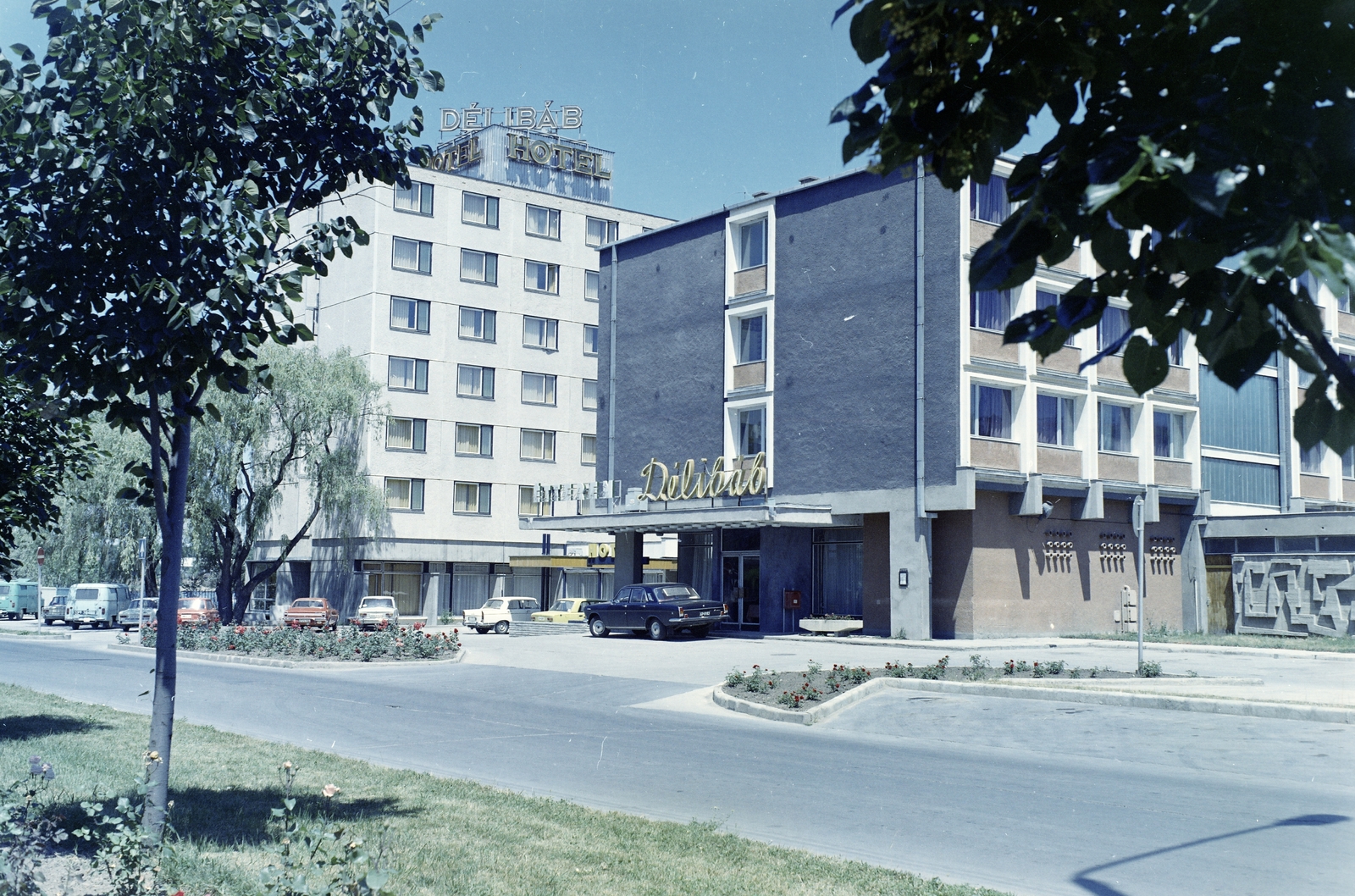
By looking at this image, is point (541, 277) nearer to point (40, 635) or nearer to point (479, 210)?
point (479, 210)

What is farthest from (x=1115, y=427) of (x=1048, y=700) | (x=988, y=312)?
(x=1048, y=700)

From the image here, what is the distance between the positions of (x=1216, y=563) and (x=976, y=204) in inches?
587

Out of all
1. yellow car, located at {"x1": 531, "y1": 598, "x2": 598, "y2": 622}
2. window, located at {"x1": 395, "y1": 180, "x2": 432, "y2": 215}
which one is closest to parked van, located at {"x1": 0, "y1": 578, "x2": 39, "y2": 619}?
window, located at {"x1": 395, "y1": 180, "x2": 432, "y2": 215}

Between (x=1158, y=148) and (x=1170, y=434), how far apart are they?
43.1 meters

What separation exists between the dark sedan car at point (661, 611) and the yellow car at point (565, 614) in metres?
6.30

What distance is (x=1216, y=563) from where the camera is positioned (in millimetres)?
40875

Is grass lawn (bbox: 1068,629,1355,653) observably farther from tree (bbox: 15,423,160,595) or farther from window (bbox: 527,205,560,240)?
window (bbox: 527,205,560,240)

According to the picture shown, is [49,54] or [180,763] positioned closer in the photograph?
[49,54]

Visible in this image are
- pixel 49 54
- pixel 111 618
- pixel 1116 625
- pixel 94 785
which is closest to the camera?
pixel 49 54

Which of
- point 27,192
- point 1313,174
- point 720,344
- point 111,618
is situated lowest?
point 111,618

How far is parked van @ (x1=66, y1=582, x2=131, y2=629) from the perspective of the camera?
53.0 m

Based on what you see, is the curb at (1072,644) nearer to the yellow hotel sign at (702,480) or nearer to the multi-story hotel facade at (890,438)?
the multi-story hotel facade at (890,438)

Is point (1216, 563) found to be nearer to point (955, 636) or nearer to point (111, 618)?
point (955, 636)

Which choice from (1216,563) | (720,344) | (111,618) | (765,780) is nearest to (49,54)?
(765,780)
